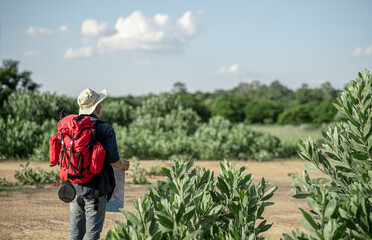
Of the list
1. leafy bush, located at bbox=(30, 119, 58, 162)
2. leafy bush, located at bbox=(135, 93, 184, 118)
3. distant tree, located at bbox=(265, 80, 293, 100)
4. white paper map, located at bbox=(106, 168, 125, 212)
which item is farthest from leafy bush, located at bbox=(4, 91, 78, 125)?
distant tree, located at bbox=(265, 80, 293, 100)

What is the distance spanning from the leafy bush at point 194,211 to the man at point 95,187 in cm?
74

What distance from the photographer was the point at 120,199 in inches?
148

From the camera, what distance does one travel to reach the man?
337 cm

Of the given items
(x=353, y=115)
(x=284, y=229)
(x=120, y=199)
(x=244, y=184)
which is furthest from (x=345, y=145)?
(x=284, y=229)

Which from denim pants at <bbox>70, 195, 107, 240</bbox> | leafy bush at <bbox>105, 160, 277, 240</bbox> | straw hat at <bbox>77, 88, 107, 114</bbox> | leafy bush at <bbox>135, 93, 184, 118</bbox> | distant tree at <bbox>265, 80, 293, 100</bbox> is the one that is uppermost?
distant tree at <bbox>265, 80, 293, 100</bbox>

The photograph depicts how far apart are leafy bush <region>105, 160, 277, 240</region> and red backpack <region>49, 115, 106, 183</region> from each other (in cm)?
67

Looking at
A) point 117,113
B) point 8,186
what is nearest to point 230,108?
point 117,113

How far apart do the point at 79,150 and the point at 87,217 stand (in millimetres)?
694

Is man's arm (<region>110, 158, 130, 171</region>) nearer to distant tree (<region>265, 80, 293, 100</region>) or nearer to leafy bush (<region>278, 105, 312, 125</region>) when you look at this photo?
leafy bush (<region>278, 105, 312, 125</region>)

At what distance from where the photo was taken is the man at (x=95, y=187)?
3.37 meters

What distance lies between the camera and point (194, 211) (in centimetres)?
246

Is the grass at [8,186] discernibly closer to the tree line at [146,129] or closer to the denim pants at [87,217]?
the tree line at [146,129]

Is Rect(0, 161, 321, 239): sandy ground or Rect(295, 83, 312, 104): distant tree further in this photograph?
Rect(295, 83, 312, 104): distant tree

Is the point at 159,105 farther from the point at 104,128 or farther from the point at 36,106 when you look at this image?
the point at 104,128
